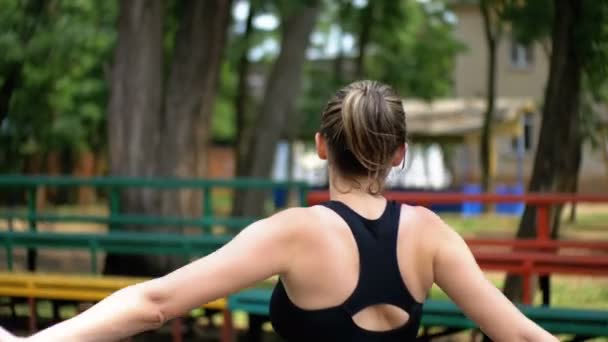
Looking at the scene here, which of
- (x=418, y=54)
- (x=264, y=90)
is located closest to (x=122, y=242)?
(x=264, y=90)

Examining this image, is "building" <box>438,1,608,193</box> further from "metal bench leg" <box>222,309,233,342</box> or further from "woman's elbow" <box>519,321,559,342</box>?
"woman's elbow" <box>519,321,559,342</box>

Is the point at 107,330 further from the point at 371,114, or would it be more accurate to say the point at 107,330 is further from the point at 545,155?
the point at 545,155

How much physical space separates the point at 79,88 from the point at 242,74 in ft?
38.5

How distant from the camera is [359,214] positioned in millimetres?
2291

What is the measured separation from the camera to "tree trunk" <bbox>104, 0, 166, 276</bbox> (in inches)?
494

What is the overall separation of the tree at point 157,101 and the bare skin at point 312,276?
965 centimetres

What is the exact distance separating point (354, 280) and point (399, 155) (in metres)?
0.28

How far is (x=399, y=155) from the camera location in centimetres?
234

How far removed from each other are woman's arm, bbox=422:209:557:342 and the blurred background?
0.71ft

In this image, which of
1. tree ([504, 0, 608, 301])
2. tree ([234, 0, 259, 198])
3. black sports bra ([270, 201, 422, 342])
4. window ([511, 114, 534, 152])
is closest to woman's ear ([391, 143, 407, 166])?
black sports bra ([270, 201, 422, 342])

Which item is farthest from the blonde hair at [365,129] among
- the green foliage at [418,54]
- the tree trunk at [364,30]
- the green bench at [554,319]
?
the green foliage at [418,54]

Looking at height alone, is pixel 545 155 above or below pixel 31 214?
above

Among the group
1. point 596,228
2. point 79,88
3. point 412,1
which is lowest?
point 596,228

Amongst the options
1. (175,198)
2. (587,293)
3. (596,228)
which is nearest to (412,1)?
(596,228)
